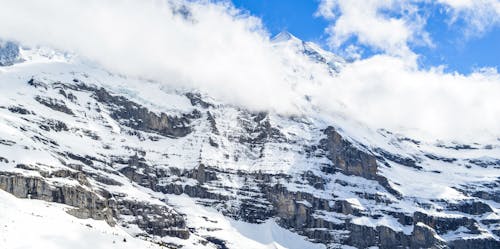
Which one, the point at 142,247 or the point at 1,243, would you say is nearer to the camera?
the point at 1,243

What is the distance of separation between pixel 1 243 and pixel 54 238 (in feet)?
19.2

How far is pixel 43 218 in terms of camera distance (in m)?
70.0

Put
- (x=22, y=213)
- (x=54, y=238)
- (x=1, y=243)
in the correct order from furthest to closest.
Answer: (x=22, y=213)
(x=54, y=238)
(x=1, y=243)

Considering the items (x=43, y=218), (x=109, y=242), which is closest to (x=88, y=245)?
(x=109, y=242)

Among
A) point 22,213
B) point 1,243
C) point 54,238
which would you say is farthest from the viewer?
point 22,213

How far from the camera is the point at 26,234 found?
6291cm

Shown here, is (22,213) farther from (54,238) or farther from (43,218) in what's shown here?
(54,238)

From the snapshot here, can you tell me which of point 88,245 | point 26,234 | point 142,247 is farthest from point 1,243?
point 142,247

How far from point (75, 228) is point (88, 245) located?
3.45 metres

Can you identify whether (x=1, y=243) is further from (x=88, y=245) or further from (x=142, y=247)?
(x=142, y=247)

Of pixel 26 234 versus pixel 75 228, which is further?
pixel 75 228

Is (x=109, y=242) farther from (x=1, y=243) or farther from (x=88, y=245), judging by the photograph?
(x=1, y=243)

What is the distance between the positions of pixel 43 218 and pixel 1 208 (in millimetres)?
3908

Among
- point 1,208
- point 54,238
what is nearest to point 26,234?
point 54,238
